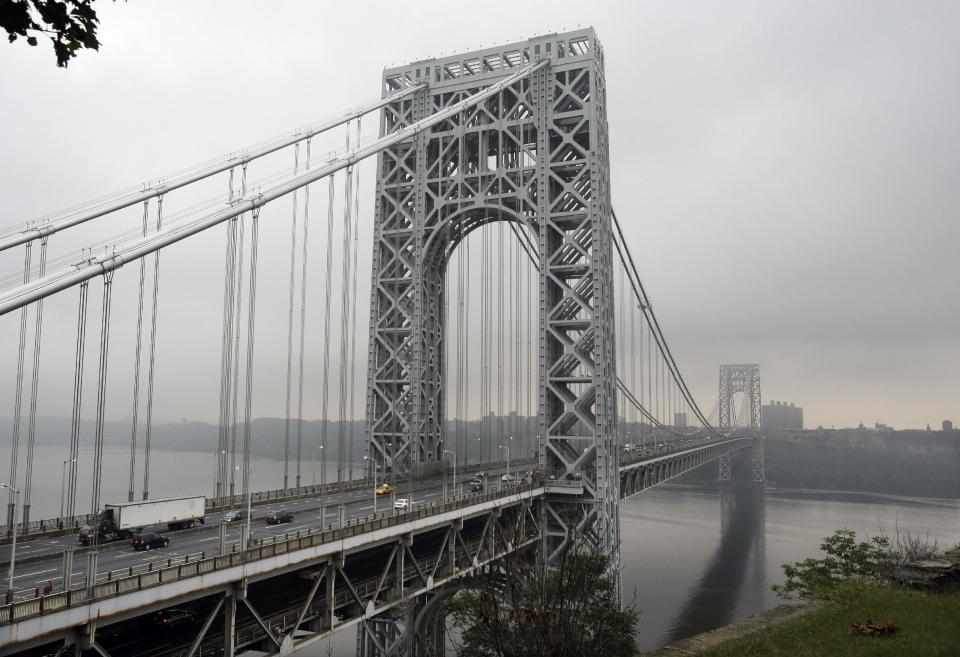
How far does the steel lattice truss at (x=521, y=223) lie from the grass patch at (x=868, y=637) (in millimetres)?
28776

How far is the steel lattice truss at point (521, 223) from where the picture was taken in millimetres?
47656

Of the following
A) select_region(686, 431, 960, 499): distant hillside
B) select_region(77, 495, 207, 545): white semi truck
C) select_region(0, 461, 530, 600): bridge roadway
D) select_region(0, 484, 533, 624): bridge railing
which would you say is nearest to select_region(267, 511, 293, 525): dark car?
select_region(0, 461, 530, 600): bridge roadway

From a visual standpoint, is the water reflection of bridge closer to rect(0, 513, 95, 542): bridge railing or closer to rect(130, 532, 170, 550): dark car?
rect(130, 532, 170, 550): dark car

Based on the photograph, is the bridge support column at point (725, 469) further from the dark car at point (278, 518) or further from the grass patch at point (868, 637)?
the grass patch at point (868, 637)

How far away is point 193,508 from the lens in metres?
30.0

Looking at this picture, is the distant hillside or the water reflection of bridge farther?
the distant hillside

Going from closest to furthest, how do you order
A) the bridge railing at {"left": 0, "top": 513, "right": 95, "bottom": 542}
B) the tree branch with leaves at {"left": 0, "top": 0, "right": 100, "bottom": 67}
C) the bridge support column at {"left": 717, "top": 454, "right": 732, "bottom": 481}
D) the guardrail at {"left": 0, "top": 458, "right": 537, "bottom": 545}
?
the tree branch with leaves at {"left": 0, "top": 0, "right": 100, "bottom": 67} < the bridge railing at {"left": 0, "top": 513, "right": 95, "bottom": 542} < the guardrail at {"left": 0, "top": 458, "right": 537, "bottom": 545} < the bridge support column at {"left": 717, "top": 454, "right": 732, "bottom": 481}

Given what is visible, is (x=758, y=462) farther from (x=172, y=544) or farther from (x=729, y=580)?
(x=172, y=544)

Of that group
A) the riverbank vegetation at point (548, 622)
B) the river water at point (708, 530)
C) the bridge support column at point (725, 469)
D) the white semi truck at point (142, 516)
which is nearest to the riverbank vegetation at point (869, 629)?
the riverbank vegetation at point (548, 622)

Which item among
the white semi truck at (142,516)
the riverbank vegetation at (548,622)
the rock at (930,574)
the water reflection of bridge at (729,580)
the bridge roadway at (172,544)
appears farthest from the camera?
the water reflection of bridge at (729,580)

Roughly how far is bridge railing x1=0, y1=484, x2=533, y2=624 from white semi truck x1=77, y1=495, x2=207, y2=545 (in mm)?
5785

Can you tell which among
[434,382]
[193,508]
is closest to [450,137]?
[434,382]

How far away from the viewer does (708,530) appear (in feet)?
366

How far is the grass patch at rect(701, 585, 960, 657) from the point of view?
555 inches
